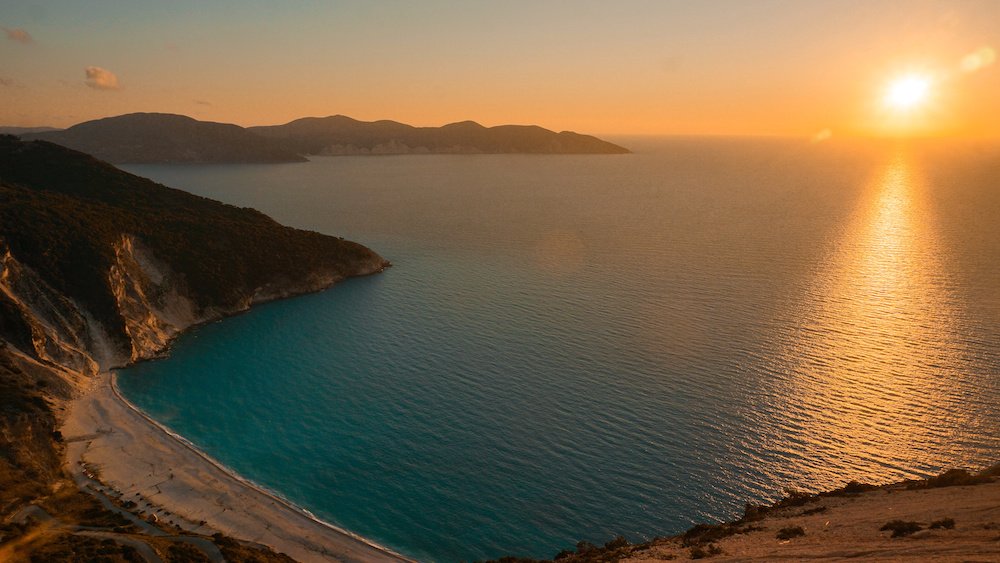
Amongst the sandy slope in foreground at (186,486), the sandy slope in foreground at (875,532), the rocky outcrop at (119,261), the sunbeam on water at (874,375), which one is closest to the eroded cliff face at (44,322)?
the rocky outcrop at (119,261)

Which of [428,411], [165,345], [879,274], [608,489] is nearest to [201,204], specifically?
[165,345]

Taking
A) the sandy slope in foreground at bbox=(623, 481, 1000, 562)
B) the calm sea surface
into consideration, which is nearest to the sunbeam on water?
the calm sea surface

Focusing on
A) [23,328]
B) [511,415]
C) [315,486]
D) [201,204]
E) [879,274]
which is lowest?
[315,486]

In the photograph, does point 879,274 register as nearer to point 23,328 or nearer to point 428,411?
point 428,411

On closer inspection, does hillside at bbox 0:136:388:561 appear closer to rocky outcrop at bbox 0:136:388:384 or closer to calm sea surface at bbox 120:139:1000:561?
rocky outcrop at bbox 0:136:388:384

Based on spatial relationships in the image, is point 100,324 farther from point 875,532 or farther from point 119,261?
point 875,532
